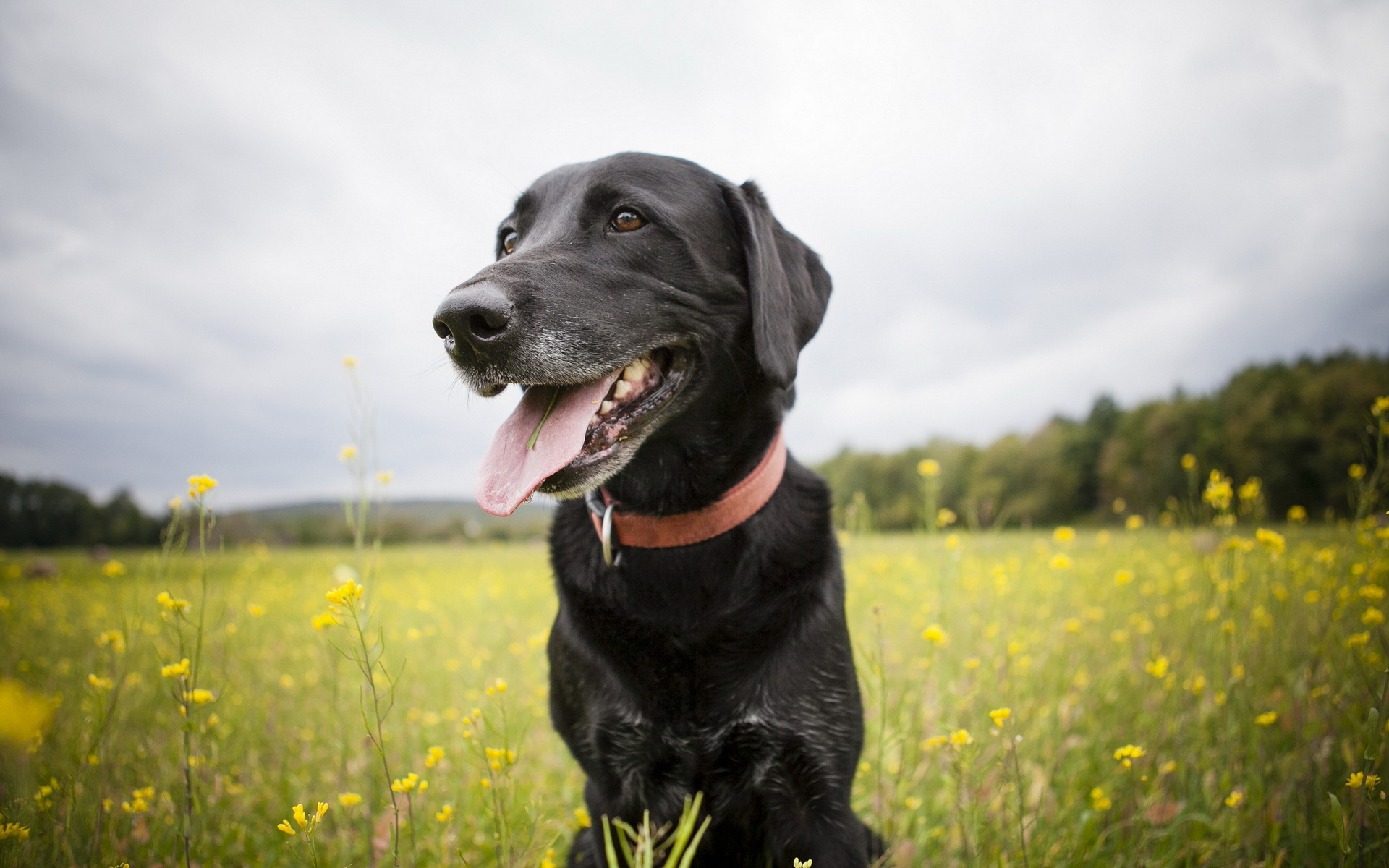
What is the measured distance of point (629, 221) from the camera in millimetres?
2252

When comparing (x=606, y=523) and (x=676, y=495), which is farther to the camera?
(x=676, y=495)

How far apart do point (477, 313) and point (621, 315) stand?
0.47 meters

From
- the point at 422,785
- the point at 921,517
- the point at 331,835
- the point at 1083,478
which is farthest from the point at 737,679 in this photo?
the point at 1083,478

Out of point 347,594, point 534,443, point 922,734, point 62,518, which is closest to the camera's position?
point 347,594

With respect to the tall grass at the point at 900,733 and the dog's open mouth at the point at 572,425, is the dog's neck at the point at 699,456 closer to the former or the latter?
the dog's open mouth at the point at 572,425

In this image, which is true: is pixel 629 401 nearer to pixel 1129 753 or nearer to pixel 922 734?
pixel 1129 753

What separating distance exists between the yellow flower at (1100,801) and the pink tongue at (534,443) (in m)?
2.43

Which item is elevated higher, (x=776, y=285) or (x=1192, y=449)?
(x=1192, y=449)

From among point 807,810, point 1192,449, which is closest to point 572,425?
point 807,810

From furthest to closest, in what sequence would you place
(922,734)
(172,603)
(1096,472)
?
(1096,472) → (922,734) → (172,603)

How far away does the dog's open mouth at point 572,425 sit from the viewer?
1833 mm

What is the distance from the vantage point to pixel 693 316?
2125mm

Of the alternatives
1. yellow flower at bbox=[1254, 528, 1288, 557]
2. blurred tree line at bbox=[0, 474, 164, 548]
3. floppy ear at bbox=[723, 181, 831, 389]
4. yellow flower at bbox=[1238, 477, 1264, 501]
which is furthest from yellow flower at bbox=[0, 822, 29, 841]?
blurred tree line at bbox=[0, 474, 164, 548]

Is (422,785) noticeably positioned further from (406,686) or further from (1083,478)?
(1083,478)
